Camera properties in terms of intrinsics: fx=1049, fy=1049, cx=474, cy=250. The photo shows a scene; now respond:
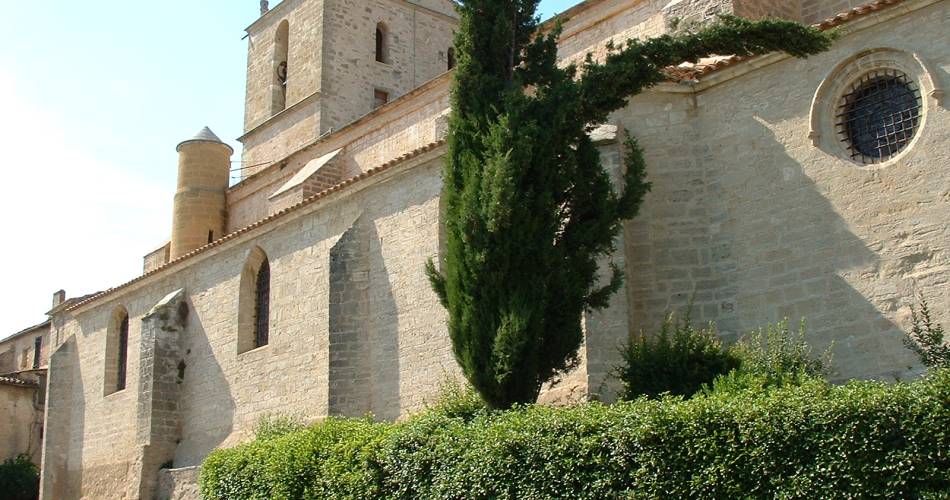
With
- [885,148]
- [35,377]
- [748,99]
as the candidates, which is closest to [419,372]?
[748,99]

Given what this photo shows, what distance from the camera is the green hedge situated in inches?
295

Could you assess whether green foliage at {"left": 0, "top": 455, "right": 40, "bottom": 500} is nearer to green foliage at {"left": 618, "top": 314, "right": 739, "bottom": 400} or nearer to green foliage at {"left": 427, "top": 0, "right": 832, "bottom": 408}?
green foliage at {"left": 427, "top": 0, "right": 832, "bottom": 408}

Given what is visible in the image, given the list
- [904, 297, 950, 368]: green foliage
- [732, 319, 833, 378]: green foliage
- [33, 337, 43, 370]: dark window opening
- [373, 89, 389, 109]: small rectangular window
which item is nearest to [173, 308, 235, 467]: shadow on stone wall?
[373, 89, 389, 109]: small rectangular window

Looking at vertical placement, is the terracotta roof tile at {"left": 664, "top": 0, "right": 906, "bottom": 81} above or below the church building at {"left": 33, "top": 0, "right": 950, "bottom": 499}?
above

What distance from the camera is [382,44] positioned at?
94.2 feet

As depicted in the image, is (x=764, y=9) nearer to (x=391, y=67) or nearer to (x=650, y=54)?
(x=650, y=54)

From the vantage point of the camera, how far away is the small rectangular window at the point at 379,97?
1101 inches

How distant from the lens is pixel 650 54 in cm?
1141

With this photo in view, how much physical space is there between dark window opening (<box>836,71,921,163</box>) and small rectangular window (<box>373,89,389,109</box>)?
56.5ft

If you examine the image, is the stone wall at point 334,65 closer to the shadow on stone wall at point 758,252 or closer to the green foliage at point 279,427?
the green foliage at point 279,427

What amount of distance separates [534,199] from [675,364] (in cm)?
239

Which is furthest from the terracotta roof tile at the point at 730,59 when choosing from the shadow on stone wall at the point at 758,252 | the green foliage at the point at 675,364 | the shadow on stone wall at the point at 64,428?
the shadow on stone wall at the point at 64,428

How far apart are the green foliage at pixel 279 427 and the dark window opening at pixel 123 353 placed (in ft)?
22.5

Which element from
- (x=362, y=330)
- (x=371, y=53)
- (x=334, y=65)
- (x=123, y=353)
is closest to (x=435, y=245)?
(x=362, y=330)
